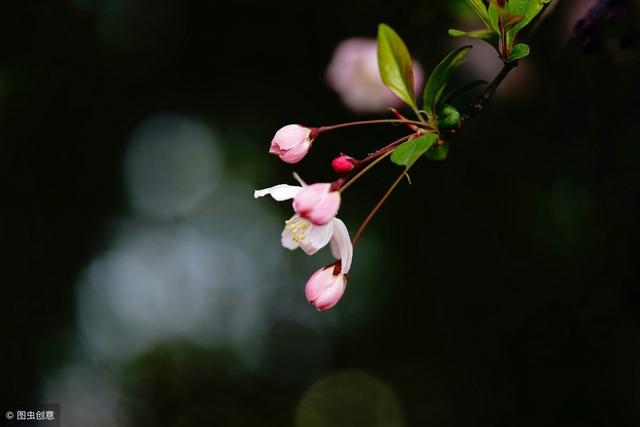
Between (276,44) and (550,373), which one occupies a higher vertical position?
(276,44)

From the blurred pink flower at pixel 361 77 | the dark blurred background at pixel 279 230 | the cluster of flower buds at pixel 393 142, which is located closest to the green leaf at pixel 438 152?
the cluster of flower buds at pixel 393 142

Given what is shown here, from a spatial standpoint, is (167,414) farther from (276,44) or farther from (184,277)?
(276,44)

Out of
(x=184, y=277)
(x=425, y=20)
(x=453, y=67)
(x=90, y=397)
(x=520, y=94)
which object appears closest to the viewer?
(x=453, y=67)

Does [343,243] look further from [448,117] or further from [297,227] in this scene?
[448,117]

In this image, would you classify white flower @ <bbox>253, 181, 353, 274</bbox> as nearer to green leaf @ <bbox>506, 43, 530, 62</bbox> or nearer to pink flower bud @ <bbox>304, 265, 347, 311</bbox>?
pink flower bud @ <bbox>304, 265, 347, 311</bbox>

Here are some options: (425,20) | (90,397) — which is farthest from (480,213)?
(90,397)

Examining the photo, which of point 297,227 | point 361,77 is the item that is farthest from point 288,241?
point 361,77
